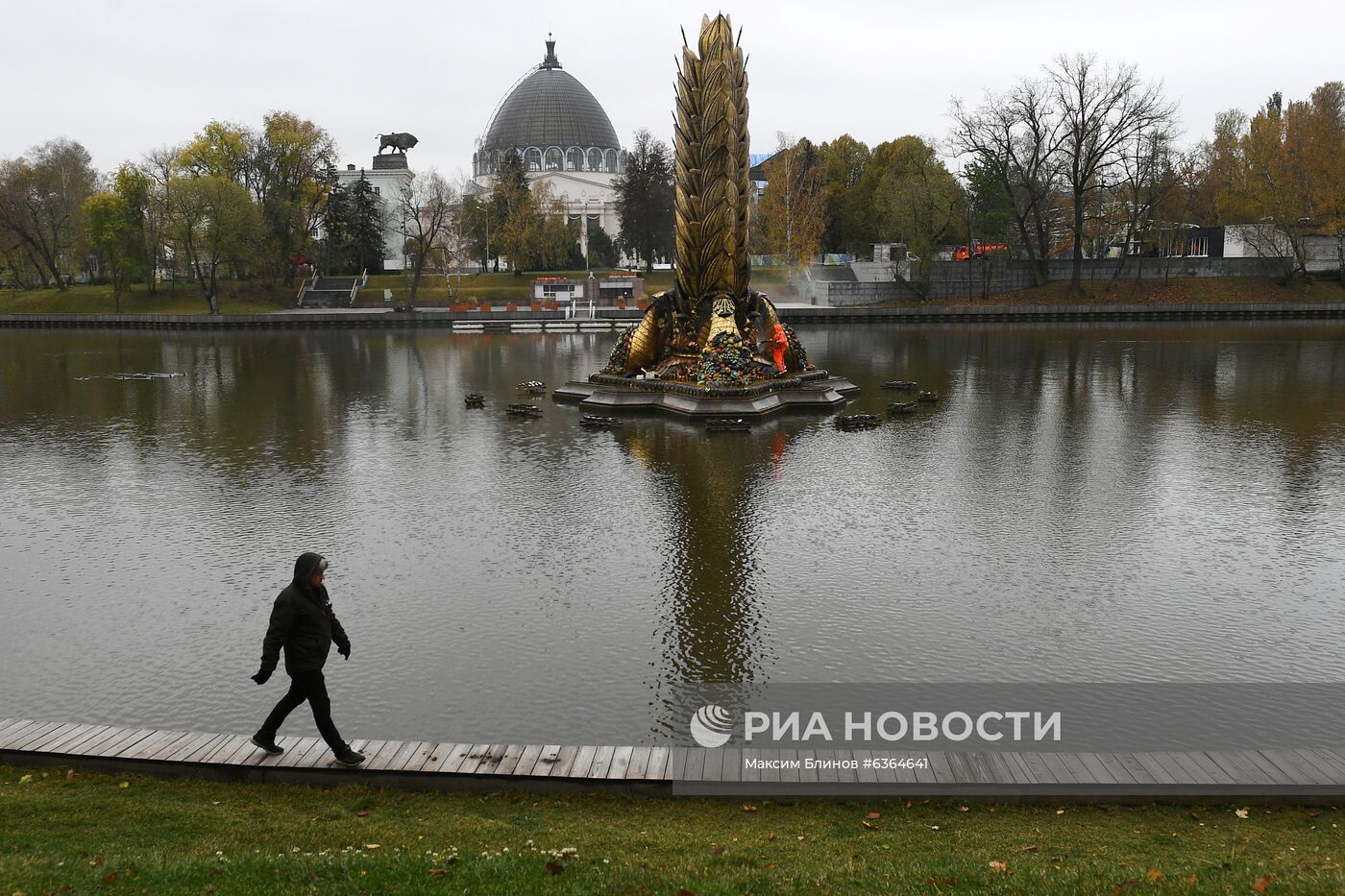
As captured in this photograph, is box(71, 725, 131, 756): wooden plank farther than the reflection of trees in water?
No

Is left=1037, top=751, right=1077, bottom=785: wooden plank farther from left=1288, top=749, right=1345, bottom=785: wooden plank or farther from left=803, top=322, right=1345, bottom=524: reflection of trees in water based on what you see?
left=803, top=322, right=1345, bottom=524: reflection of trees in water

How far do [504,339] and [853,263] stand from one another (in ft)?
106

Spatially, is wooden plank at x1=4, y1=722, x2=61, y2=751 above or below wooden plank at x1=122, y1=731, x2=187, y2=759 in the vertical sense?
above

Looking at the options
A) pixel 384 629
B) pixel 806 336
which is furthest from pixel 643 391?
pixel 806 336

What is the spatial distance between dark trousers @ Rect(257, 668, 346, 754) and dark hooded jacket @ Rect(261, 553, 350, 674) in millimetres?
90

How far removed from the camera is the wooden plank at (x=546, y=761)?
831cm

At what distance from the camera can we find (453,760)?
8555mm

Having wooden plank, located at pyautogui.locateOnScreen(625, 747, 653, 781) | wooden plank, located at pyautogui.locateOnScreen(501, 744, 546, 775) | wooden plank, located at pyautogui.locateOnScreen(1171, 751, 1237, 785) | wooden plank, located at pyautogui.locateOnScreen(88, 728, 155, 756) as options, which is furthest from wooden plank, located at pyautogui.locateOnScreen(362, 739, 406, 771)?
wooden plank, located at pyautogui.locateOnScreen(1171, 751, 1237, 785)

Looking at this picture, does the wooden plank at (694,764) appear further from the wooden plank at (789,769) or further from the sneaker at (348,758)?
the sneaker at (348,758)

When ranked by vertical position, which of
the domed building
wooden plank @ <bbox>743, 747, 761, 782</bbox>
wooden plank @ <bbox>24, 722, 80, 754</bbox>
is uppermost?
the domed building

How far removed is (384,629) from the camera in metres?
12.2

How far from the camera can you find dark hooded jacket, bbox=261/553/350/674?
8.62 m

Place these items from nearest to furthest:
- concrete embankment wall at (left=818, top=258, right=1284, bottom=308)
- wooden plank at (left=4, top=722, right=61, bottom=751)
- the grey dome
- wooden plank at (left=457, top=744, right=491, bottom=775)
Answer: wooden plank at (left=457, top=744, right=491, bottom=775) < wooden plank at (left=4, top=722, right=61, bottom=751) < concrete embankment wall at (left=818, top=258, right=1284, bottom=308) < the grey dome

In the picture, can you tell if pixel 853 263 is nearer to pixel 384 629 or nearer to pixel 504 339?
pixel 504 339
